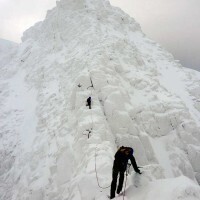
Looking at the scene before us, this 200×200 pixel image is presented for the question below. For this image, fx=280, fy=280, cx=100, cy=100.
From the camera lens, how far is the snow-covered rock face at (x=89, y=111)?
74.2 feet

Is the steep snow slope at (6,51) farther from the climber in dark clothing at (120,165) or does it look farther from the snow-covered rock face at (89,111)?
the climber in dark clothing at (120,165)

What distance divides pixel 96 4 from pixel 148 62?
1428cm

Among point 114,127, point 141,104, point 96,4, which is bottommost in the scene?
point 114,127

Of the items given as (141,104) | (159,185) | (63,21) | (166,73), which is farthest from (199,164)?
(63,21)

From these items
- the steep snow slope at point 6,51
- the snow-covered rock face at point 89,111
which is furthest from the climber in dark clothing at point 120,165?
the steep snow slope at point 6,51

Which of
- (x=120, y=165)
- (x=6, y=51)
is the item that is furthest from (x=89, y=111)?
(x=6, y=51)

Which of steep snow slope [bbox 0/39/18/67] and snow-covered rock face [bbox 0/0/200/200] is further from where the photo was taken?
steep snow slope [bbox 0/39/18/67]

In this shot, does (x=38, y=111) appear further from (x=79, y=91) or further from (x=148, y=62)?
(x=148, y=62)

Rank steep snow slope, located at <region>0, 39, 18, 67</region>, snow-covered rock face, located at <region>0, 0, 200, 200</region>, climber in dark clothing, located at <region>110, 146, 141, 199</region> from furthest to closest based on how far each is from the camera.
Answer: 1. steep snow slope, located at <region>0, 39, 18, 67</region>
2. snow-covered rock face, located at <region>0, 0, 200, 200</region>
3. climber in dark clothing, located at <region>110, 146, 141, 199</region>

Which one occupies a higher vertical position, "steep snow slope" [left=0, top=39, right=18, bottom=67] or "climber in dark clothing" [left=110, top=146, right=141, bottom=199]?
"steep snow slope" [left=0, top=39, right=18, bottom=67]

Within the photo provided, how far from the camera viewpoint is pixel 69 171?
23188 mm

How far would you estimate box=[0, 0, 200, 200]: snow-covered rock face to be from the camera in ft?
74.2

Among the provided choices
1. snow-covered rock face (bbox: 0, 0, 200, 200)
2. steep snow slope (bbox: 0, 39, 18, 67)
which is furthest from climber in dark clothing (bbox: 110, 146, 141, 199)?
steep snow slope (bbox: 0, 39, 18, 67)

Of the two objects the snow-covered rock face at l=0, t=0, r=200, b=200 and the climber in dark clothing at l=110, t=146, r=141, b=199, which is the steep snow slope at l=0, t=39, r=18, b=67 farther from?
the climber in dark clothing at l=110, t=146, r=141, b=199
